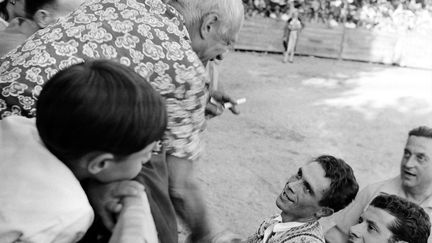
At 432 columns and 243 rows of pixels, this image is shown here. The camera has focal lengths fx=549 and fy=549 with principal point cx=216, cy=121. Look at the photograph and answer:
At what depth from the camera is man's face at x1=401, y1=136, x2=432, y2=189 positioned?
246 centimetres

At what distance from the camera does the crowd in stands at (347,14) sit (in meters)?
11.6

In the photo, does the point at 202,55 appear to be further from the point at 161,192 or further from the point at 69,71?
the point at 69,71

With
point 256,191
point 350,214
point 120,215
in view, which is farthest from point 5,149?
point 256,191

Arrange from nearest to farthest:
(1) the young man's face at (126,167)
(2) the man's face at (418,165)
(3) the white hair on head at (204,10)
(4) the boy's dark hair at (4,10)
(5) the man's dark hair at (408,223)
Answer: (1) the young man's face at (126,167)
(3) the white hair on head at (204,10)
(5) the man's dark hair at (408,223)
(2) the man's face at (418,165)
(4) the boy's dark hair at (4,10)

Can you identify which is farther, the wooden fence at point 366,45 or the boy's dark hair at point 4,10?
the wooden fence at point 366,45

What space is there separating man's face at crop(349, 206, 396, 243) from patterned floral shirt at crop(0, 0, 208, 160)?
35.1 inches

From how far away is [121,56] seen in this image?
4.39ft

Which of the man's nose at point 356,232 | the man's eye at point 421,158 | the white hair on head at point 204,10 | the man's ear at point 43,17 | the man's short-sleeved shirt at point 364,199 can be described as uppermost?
the white hair on head at point 204,10

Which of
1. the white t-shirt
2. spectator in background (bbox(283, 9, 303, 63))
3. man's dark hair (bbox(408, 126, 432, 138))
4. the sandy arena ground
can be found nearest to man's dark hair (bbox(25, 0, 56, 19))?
the white t-shirt

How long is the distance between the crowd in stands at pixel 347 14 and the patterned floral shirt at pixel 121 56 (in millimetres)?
10192

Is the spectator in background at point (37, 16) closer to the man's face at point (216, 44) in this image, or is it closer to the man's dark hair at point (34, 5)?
the man's dark hair at point (34, 5)

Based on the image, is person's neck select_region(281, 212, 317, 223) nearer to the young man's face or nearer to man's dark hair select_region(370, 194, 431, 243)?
man's dark hair select_region(370, 194, 431, 243)

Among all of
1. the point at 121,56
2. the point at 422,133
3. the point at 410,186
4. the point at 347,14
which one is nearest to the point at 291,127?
the point at 422,133

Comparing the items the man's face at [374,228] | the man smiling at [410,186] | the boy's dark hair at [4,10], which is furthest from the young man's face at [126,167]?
the boy's dark hair at [4,10]
